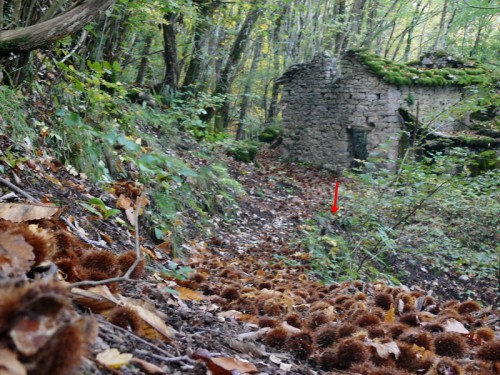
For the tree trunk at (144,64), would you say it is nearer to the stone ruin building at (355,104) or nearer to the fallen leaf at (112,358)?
the stone ruin building at (355,104)

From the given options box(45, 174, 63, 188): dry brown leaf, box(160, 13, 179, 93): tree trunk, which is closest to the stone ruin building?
box(160, 13, 179, 93): tree trunk

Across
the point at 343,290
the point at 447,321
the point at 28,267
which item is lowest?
the point at 343,290

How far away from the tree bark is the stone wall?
37.0 ft

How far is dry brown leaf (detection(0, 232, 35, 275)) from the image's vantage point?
1084mm

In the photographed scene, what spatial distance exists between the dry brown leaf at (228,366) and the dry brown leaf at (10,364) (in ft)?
2.12

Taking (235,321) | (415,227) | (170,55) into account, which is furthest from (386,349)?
(170,55)

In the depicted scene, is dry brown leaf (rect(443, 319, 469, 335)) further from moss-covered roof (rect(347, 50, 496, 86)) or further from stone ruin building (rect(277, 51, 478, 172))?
moss-covered roof (rect(347, 50, 496, 86))

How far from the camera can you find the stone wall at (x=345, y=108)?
13.8 metres

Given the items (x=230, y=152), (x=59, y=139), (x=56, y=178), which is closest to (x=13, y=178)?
(x=56, y=178)

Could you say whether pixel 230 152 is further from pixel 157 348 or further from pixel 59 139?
pixel 157 348

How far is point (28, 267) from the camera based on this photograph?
114 centimetres

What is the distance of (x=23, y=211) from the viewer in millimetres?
1699

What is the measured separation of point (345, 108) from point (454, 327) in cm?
1293

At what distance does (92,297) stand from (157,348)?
0.84 ft
